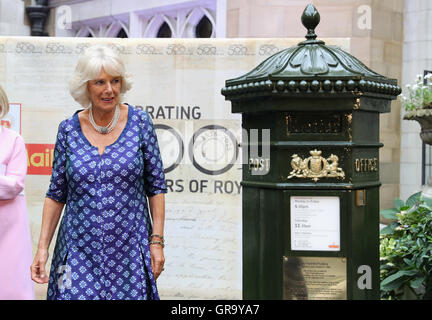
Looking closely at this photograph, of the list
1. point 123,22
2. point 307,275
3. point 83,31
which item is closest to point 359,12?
point 123,22

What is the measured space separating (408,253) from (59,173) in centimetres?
251

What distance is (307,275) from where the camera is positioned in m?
2.64

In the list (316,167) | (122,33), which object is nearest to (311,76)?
(316,167)

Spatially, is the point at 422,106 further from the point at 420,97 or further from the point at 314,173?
the point at 314,173

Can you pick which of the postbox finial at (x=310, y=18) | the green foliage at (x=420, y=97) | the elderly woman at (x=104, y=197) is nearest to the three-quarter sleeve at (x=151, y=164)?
the elderly woman at (x=104, y=197)

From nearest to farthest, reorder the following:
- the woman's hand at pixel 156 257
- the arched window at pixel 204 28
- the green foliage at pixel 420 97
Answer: the woman's hand at pixel 156 257 < the green foliage at pixel 420 97 < the arched window at pixel 204 28

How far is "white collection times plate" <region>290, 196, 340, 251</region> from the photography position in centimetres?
259

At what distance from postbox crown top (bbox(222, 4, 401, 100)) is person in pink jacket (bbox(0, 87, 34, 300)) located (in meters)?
1.50

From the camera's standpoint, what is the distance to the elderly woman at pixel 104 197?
2.68 m

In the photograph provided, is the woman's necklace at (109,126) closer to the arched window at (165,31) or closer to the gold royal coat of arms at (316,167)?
the gold royal coat of arms at (316,167)

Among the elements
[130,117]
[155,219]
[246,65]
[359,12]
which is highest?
[359,12]

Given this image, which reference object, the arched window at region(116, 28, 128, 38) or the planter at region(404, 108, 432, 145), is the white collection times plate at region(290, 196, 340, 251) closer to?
the planter at region(404, 108, 432, 145)
